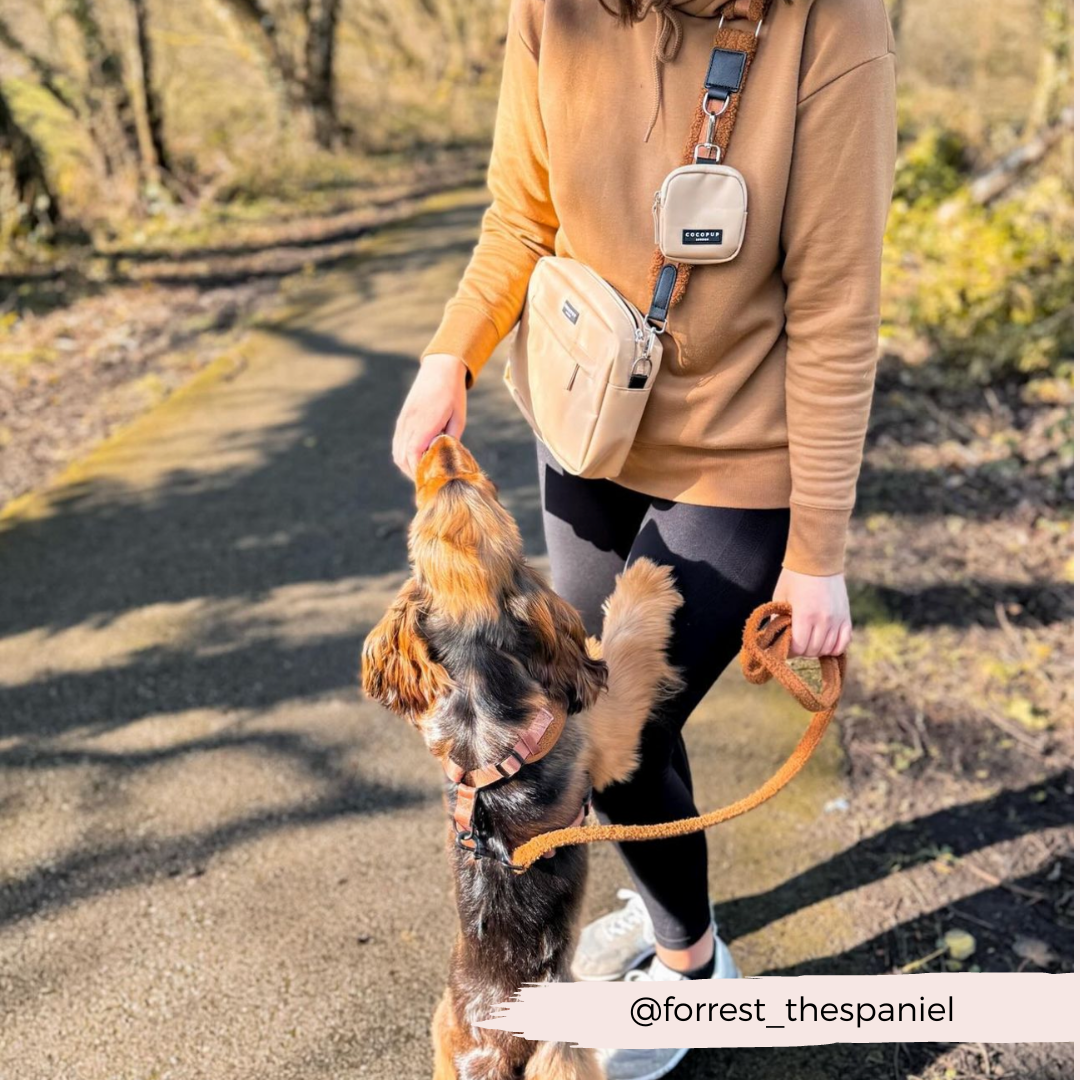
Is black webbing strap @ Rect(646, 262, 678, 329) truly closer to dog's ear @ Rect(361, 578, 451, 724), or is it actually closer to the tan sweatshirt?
the tan sweatshirt

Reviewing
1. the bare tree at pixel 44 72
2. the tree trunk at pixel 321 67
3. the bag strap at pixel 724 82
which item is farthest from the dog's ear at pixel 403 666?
the tree trunk at pixel 321 67

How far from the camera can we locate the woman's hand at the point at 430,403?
210cm

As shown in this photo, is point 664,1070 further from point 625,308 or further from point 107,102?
point 107,102

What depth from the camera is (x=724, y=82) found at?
1642mm

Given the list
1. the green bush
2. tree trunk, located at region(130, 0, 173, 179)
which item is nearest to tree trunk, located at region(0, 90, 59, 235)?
tree trunk, located at region(130, 0, 173, 179)

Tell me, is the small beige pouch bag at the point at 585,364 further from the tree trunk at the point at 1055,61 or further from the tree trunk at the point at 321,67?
the tree trunk at the point at 321,67

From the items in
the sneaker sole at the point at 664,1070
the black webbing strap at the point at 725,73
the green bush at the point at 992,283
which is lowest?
the sneaker sole at the point at 664,1070

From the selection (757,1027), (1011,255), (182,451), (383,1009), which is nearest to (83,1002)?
(383,1009)

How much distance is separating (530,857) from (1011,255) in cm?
603

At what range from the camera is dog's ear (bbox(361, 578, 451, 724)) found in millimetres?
2061

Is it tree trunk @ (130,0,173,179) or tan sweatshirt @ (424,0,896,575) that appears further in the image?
tree trunk @ (130,0,173,179)

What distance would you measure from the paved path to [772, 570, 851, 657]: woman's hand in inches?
55.1
